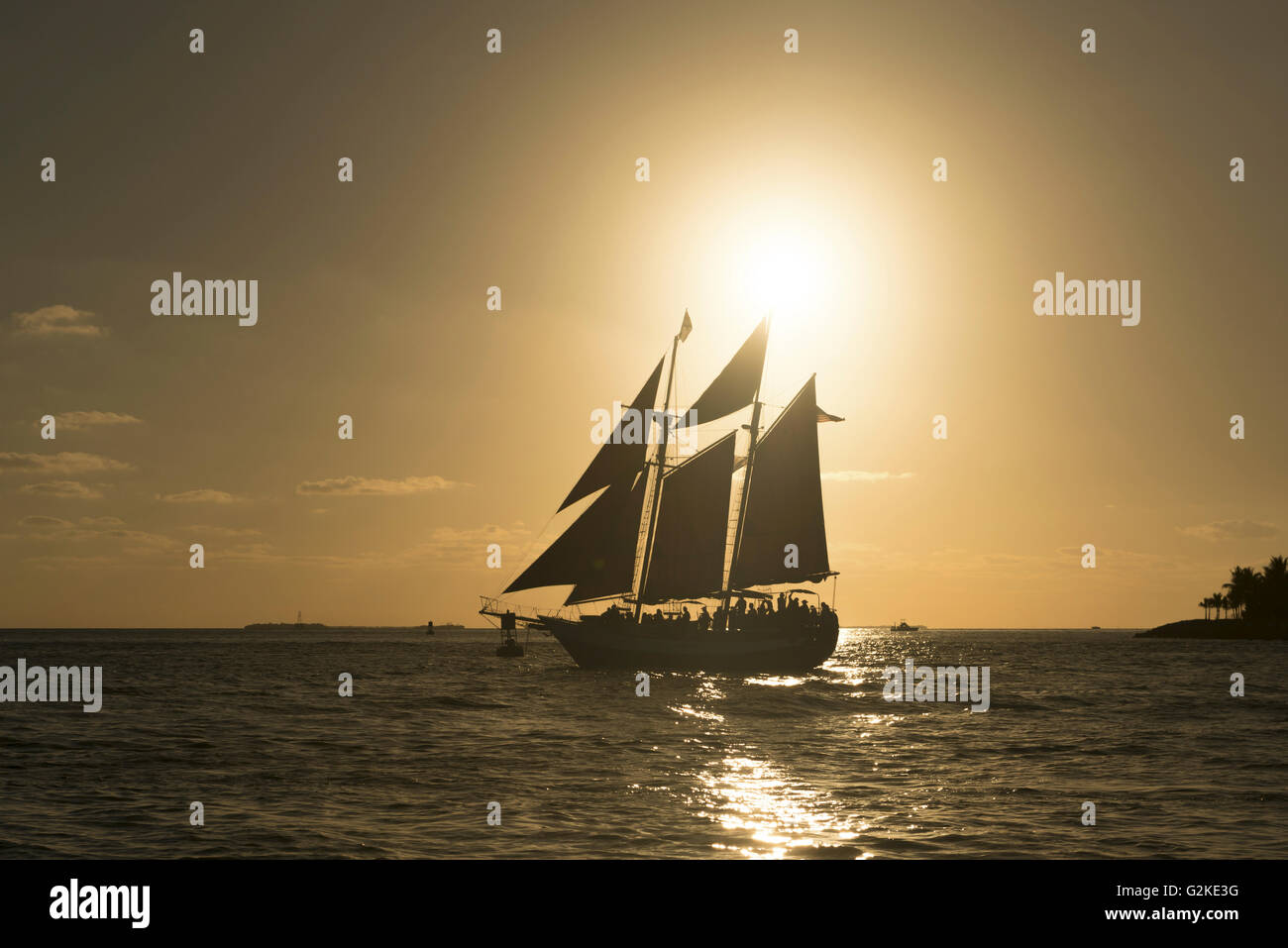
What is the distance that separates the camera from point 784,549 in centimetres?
7788

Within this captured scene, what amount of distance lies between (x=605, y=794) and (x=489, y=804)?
3548 millimetres

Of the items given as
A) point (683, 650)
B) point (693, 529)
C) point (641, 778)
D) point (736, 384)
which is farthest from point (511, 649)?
point (641, 778)

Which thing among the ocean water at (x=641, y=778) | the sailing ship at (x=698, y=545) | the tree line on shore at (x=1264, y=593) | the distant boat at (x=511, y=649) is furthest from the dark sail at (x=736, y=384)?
the tree line on shore at (x=1264, y=593)

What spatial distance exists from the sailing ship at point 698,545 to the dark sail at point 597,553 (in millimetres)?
93

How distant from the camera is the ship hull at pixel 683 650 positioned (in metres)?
76.3

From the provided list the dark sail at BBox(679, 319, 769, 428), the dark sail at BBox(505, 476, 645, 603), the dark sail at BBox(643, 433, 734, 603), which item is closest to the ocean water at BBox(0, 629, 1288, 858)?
the dark sail at BBox(505, 476, 645, 603)

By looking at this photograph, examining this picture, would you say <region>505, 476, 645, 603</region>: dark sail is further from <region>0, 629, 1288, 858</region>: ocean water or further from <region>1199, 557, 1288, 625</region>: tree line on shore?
<region>1199, 557, 1288, 625</region>: tree line on shore

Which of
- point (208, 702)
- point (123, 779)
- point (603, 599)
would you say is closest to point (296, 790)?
point (123, 779)

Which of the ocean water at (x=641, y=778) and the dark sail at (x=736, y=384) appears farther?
the dark sail at (x=736, y=384)

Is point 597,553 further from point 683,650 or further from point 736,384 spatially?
point 736,384

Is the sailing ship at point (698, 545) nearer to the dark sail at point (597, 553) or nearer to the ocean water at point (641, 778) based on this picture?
the dark sail at point (597, 553)

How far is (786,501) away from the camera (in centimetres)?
7750

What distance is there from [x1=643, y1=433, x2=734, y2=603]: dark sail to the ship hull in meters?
3.50
